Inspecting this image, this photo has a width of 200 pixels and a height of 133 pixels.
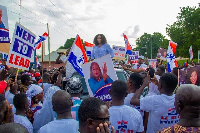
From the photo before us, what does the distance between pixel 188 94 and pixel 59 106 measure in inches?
60.7

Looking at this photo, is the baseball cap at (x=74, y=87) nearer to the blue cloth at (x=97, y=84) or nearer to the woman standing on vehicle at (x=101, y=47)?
the blue cloth at (x=97, y=84)

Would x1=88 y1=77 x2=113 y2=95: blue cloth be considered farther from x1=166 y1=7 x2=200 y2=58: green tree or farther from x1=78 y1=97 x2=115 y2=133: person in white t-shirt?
x1=166 y1=7 x2=200 y2=58: green tree

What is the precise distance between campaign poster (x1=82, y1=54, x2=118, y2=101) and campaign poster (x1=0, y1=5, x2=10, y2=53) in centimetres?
265

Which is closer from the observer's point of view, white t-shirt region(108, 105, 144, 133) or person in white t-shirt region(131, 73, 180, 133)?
white t-shirt region(108, 105, 144, 133)

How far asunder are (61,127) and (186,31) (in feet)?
153

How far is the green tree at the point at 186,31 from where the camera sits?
146ft

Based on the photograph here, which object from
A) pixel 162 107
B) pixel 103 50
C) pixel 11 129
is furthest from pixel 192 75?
pixel 11 129

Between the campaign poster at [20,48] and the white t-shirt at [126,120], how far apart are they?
291cm

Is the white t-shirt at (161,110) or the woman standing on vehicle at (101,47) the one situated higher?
the woman standing on vehicle at (101,47)

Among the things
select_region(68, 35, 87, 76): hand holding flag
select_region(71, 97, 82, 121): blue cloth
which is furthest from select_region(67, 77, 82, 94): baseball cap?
select_region(68, 35, 87, 76): hand holding flag

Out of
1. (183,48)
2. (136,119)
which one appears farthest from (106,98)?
(183,48)

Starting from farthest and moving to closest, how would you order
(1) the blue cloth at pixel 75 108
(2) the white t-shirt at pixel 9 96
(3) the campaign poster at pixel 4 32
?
(3) the campaign poster at pixel 4 32 < (2) the white t-shirt at pixel 9 96 < (1) the blue cloth at pixel 75 108

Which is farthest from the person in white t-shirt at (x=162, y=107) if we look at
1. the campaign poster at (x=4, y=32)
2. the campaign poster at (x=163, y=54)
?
the campaign poster at (x=163, y=54)

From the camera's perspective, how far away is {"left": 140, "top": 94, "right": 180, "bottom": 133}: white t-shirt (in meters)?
3.58
